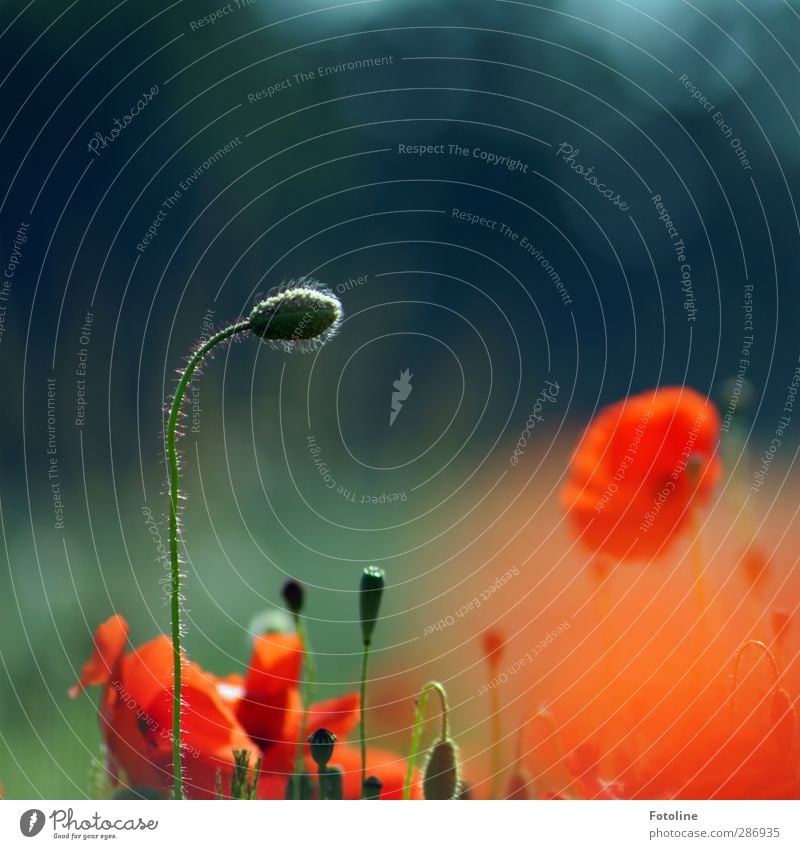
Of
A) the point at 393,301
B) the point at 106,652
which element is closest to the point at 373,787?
the point at 106,652

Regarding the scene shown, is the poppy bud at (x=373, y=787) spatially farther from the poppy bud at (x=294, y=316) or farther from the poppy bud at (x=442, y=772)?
the poppy bud at (x=294, y=316)

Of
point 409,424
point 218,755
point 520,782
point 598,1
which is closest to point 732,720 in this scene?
point 520,782

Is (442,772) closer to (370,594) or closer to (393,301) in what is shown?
(370,594)

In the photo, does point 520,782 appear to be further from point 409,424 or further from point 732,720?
point 409,424

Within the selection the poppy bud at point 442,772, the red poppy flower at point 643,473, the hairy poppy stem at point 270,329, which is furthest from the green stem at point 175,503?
the red poppy flower at point 643,473

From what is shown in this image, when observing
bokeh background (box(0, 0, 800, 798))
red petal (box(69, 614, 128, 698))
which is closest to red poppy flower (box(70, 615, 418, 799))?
red petal (box(69, 614, 128, 698))

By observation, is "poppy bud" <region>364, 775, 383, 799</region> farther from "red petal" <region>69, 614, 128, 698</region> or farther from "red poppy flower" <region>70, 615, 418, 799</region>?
"red petal" <region>69, 614, 128, 698</region>

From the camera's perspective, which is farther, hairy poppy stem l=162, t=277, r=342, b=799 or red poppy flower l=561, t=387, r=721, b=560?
red poppy flower l=561, t=387, r=721, b=560
